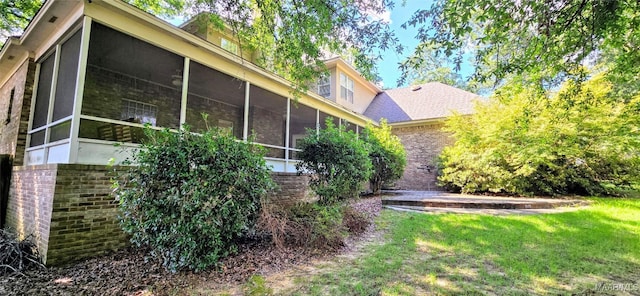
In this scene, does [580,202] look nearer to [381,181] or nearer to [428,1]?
[381,181]

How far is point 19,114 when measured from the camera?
226 inches

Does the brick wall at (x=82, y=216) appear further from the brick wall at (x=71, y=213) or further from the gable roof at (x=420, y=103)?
the gable roof at (x=420, y=103)

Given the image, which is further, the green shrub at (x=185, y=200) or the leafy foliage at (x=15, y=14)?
the leafy foliage at (x=15, y=14)

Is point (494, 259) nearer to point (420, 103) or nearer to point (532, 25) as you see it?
point (532, 25)

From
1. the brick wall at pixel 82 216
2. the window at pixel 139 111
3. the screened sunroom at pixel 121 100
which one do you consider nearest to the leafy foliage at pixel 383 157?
the screened sunroom at pixel 121 100

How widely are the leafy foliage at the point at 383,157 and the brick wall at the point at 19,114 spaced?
8599 millimetres

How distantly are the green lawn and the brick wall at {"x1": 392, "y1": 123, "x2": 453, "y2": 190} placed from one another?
7.26 meters

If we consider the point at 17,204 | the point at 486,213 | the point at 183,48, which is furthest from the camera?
the point at 486,213

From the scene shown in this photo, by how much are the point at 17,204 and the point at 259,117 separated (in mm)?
7232

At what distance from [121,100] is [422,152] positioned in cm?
1228

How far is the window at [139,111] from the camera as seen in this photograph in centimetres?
796

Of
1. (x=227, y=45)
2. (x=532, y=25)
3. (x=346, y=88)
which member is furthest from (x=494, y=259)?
(x=346, y=88)

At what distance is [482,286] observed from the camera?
9.09ft

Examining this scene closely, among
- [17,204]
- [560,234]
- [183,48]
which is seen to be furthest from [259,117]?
[560,234]
